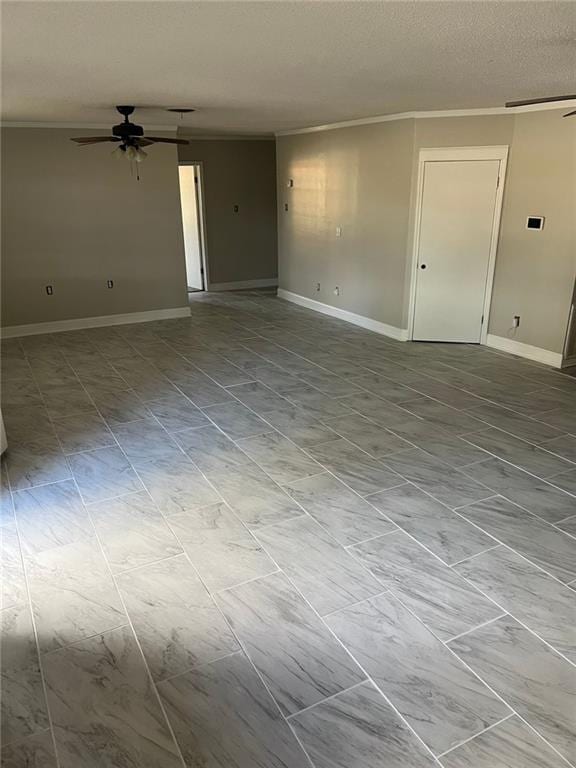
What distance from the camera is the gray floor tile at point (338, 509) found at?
Result: 304cm

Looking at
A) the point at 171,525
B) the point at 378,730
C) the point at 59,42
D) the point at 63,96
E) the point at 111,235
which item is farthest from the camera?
the point at 111,235

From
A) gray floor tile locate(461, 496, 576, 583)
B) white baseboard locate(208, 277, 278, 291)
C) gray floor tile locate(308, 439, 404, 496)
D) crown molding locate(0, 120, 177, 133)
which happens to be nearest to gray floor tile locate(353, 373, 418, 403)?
gray floor tile locate(308, 439, 404, 496)

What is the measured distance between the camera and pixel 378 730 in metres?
1.93

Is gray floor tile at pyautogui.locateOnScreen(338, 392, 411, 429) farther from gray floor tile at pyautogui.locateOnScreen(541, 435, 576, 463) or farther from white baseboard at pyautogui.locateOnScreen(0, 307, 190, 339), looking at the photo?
white baseboard at pyautogui.locateOnScreen(0, 307, 190, 339)

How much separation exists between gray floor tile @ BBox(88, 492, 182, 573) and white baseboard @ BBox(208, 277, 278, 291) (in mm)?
6799

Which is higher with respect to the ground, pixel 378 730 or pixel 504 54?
pixel 504 54

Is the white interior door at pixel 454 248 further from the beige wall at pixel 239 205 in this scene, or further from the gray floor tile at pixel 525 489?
the beige wall at pixel 239 205

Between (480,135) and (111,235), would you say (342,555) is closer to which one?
(480,135)

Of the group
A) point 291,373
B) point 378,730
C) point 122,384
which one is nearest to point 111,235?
point 122,384

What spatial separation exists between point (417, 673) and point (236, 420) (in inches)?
103

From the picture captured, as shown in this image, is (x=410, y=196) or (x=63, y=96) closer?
(x=63, y=96)

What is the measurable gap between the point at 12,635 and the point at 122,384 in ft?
10.4

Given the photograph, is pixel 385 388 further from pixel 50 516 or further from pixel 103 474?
pixel 50 516

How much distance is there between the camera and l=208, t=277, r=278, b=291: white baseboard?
979cm
